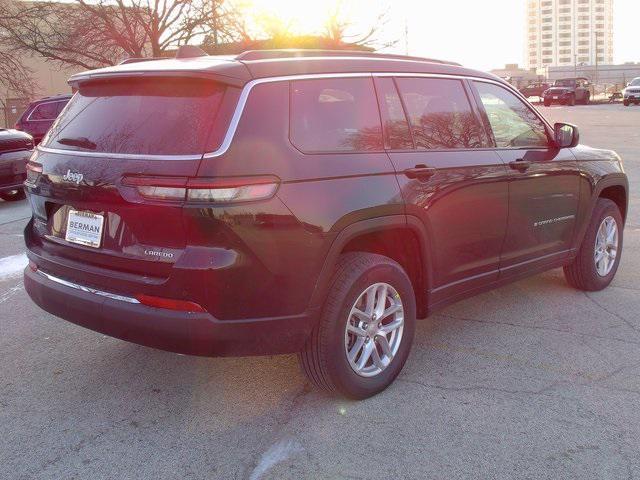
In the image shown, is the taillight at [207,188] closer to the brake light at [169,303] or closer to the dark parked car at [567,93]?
the brake light at [169,303]

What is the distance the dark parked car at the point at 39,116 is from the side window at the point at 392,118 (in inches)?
587

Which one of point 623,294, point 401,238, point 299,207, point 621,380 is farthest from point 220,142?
point 623,294

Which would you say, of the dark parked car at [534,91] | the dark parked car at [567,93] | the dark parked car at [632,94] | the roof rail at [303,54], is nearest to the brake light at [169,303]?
the roof rail at [303,54]

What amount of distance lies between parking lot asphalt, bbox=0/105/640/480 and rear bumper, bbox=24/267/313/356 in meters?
0.46

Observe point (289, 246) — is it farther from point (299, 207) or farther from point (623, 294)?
point (623, 294)

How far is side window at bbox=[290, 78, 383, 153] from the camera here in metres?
3.29

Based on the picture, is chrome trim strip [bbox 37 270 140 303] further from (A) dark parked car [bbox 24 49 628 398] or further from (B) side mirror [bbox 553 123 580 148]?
(B) side mirror [bbox 553 123 580 148]

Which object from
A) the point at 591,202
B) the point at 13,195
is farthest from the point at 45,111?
the point at 591,202

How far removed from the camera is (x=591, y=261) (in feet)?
17.6

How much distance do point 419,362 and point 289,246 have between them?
4.81 feet

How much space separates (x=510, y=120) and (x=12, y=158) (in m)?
8.21

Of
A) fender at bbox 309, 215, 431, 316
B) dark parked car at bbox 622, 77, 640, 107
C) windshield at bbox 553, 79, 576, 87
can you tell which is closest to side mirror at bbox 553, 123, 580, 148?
fender at bbox 309, 215, 431, 316

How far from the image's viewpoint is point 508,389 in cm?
374

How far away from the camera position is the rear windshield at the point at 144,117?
3092 millimetres
